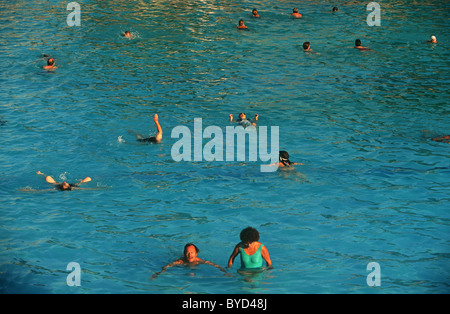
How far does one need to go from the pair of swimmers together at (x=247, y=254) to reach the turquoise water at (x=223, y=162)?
247 mm

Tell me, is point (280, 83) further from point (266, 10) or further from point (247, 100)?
point (266, 10)

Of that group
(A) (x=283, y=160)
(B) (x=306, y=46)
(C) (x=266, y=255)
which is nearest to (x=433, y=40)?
(B) (x=306, y=46)

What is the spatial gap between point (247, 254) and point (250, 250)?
111 mm

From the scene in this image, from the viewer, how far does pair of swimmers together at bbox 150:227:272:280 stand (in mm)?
12367

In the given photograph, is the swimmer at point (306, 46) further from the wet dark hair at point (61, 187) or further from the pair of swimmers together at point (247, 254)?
the pair of swimmers together at point (247, 254)

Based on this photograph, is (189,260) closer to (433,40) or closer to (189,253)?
(189,253)

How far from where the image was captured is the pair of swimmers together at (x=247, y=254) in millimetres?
12367

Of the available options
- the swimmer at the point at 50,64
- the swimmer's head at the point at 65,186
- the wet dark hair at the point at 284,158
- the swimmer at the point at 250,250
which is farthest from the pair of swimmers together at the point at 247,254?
the swimmer at the point at 50,64

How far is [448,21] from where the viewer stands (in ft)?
120

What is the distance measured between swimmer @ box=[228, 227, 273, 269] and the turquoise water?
332 millimetres

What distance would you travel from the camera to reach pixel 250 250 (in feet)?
40.9

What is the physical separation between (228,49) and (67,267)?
20.8 meters

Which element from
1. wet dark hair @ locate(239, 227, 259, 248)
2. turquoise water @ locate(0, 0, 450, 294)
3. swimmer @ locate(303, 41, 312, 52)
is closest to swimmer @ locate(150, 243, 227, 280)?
turquoise water @ locate(0, 0, 450, 294)
